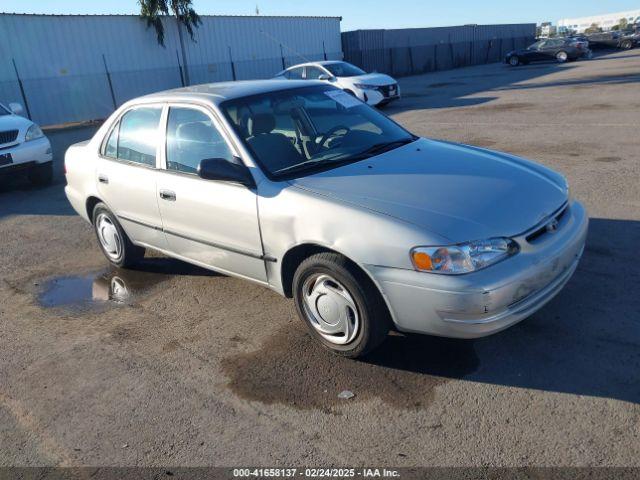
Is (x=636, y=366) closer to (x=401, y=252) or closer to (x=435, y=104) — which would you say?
(x=401, y=252)

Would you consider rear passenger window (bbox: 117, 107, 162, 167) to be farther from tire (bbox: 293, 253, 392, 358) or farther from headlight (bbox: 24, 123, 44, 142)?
headlight (bbox: 24, 123, 44, 142)

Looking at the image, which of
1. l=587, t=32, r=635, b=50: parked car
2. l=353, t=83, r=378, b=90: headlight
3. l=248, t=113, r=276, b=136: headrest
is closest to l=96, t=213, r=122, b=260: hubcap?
l=248, t=113, r=276, b=136: headrest

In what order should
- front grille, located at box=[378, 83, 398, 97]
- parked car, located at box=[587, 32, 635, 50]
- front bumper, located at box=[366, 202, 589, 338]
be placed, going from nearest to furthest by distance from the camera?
front bumper, located at box=[366, 202, 589, 338] < front grille, located at box=[378, 83, 398, 97] < parked car, located at box=[587, 32, 635, 50]

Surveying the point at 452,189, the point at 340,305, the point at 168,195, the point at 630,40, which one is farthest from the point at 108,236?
the point at 630,40

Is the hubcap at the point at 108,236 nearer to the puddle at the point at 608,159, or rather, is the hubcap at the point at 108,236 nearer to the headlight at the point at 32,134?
the headlight at the point at 32,134

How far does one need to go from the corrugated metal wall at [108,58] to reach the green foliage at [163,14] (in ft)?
1.39

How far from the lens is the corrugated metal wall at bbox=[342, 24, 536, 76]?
35.4 metres

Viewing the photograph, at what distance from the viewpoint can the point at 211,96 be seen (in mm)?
4344

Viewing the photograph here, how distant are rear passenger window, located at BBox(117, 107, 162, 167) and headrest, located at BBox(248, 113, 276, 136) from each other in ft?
3.06

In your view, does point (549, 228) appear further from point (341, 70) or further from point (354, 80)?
point (341, 70)

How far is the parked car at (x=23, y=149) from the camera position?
30.5ft

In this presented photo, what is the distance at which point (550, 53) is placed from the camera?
32906 millimetres

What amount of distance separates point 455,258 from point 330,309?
0.90 m

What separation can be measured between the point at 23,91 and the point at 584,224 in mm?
21775
